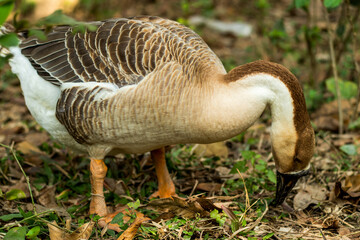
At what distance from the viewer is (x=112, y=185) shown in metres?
4.77

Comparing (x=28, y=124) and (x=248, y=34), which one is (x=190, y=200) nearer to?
(x=28, y=124)

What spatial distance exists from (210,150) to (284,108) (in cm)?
187

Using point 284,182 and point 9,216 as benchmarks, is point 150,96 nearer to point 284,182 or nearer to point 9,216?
point 284,182

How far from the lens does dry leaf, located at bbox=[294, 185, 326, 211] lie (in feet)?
14.2

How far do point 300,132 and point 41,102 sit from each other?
2.43m

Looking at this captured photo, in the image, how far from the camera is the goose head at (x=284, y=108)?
12.0 feet

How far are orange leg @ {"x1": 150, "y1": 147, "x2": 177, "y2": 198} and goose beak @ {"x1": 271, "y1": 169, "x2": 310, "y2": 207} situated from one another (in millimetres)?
1093

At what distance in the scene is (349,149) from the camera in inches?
206

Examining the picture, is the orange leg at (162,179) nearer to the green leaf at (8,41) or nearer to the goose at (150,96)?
→ the goose at (150,96)

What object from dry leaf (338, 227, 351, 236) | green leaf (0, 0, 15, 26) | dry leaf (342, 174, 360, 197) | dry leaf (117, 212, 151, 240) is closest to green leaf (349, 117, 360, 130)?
dry leaf (342, 174, 360, 197)

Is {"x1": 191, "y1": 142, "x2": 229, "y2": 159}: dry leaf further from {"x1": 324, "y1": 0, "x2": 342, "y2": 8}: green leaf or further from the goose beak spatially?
{"x1": 324, "y1": 0, "x2": 342, "y2": 8}: green leaf

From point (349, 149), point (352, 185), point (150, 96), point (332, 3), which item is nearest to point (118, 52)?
point (150, 96)

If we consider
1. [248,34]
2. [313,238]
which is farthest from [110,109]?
[248,34]

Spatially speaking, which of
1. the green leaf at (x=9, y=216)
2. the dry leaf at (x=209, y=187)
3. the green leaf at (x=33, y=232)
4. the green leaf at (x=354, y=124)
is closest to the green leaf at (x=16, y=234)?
the green leaf at (x=33, y=232)
